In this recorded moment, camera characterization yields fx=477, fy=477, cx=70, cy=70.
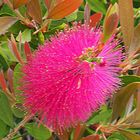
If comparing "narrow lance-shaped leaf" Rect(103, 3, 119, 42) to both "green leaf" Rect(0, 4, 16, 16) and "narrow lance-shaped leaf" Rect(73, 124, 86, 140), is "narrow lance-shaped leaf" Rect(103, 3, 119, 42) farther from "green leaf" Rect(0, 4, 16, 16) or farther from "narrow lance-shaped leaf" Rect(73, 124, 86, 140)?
"green leaf" Rect(0, 4, 16, 16)

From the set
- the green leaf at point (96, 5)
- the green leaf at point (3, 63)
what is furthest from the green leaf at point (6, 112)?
the green leaf at point (96, 5)

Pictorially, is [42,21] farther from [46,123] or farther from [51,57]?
[46,123]

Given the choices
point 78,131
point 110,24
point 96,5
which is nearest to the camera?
point 110,24

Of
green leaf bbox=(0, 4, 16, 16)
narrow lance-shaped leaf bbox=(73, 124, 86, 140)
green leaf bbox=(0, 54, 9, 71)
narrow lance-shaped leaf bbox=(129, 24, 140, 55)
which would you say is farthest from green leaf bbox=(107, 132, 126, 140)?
green leaf bbox=(0, 4, 16, 16)

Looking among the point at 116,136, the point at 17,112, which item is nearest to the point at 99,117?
the point at 116,136

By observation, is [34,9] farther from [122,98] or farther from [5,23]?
[122,98]

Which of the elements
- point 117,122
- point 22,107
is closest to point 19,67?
point 22,107

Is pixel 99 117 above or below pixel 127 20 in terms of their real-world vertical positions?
below
